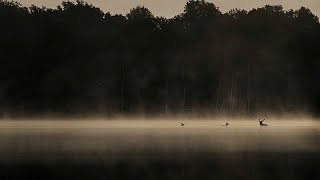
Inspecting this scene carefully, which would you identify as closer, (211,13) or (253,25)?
(253,25)

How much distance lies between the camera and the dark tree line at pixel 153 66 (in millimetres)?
98500

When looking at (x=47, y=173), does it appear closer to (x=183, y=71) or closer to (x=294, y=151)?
(x=294, y=151)

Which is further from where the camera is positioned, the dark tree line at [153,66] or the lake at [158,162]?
the dark tree line at [153,66]

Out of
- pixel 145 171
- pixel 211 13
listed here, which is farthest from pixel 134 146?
pixel 211 13

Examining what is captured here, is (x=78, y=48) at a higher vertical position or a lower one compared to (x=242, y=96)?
higher

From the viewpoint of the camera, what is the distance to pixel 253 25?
10675cm

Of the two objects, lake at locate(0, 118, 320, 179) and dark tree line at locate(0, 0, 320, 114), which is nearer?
lake at locate(0, 118, 320, 179)

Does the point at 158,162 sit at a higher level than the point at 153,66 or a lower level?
lower

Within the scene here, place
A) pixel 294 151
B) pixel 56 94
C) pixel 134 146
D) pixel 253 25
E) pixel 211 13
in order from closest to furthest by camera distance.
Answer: pixel 294 151
pixel 134 146
pixel 56 94
pixel 253 25
pixel 211 13

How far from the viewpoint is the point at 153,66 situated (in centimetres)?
10075

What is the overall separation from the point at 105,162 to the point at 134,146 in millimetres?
9904

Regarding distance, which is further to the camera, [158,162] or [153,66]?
[153,66]

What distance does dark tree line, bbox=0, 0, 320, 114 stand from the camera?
323ft

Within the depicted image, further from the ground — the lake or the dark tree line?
the dark tree line
